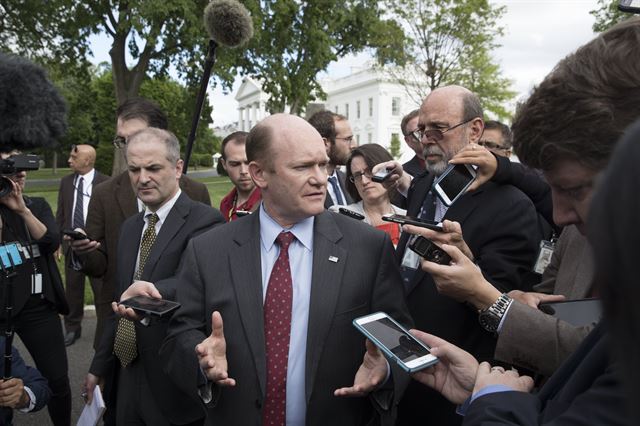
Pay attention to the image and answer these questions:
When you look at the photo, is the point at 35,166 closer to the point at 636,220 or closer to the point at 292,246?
the point at 292,246

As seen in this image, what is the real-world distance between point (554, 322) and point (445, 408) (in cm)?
111

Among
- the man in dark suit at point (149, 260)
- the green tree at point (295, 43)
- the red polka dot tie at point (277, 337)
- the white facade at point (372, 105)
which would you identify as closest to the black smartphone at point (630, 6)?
the red polka dot tie at point (277, 337)

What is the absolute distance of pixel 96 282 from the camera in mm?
5961

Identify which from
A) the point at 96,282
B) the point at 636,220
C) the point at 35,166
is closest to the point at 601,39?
the point at 636,220

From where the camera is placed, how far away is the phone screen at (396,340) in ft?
6.05

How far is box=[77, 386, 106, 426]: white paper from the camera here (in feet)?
9.75

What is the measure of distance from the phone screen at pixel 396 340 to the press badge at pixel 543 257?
114cm

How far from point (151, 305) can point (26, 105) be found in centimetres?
134

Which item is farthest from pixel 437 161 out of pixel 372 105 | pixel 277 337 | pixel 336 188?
pixel 372 105

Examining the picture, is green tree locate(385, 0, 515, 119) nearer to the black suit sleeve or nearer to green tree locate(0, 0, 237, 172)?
green tree locate(0, 0, 237, 172)

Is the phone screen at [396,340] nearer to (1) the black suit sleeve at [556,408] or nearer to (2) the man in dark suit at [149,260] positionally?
(1) the black suit sleeve at [556,408]

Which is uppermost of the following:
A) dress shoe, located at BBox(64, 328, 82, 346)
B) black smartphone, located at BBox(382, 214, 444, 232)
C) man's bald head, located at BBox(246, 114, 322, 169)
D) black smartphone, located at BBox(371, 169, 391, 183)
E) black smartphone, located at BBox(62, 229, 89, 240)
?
man's bald head, located at BBox(246, 114, 322, 169)

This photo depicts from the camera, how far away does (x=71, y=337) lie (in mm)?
6855

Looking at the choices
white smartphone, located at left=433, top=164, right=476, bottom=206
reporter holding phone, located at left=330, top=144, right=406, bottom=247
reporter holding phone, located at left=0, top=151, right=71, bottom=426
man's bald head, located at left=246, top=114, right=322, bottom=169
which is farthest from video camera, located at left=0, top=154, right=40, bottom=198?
white smartphone, located at left=433, top=164, right=476, bottom=206
